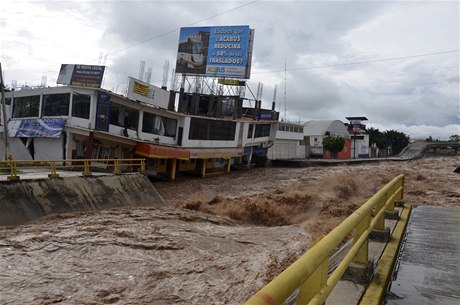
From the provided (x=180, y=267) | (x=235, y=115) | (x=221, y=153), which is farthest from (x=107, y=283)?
(x=235, y=115)

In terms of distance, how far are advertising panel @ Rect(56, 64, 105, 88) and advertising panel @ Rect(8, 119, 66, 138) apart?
2999 mm

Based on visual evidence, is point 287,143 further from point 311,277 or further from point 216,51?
point 311,277

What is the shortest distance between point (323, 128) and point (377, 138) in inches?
758

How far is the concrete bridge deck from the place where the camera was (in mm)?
3859

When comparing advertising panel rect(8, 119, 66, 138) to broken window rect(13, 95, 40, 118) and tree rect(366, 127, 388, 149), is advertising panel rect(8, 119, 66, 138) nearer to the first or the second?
broken window rect(13, 95, 40, 118)

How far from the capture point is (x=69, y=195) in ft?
47.7

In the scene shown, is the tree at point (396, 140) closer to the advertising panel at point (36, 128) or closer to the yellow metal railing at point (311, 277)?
the advertising panel at point (36, 128)

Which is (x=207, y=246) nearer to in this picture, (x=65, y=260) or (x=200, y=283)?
(x=200, y=283)

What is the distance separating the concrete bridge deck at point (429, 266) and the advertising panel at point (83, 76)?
71.6 ft

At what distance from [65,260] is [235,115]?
33149 mm

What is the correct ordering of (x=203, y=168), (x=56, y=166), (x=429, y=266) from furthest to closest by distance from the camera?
(x=203, y=168) → (x=56, y=166) → (x=429, y=266)

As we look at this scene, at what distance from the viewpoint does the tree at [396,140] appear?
93.2 meters

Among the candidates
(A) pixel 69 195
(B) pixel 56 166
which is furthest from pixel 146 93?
(A) pixel 69 195

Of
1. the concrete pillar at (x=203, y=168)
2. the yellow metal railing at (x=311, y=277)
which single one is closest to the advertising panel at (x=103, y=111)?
the concrete pillar at (x=203, y=168)
